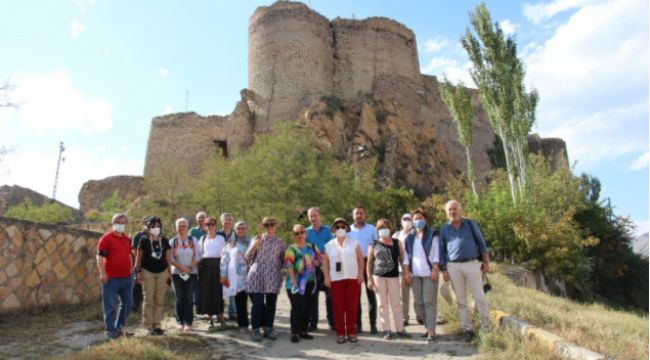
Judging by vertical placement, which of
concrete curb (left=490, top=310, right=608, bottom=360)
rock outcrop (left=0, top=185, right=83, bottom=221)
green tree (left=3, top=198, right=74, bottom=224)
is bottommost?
concrete curb (left=490, top=310, right=608, bottom=360)

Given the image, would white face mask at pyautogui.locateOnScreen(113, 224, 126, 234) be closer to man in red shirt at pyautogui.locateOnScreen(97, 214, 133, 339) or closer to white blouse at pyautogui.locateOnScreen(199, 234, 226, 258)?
man in red shirt at pyautogui.locateOnScreen(97, 214, 133, 339)

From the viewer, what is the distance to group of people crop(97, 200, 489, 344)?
22.1 feet

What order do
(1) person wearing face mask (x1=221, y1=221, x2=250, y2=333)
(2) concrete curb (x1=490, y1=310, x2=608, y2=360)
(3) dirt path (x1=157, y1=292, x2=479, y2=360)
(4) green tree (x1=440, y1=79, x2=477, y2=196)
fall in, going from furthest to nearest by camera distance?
(4) green tree (x1=440, y1=79, x2=477, y2=196)
(1) person wearing face mask (x1=221, y1=221, x2=250, y2=333)
(3) dirt path (x1=157, y1=292, x2=479, y2=360)
(2) concrete curb (x1=490, y1=310, x2=608, y2=360)

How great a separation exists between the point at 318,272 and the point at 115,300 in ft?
8.60

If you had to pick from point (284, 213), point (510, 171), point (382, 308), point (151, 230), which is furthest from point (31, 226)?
point (510, 171)

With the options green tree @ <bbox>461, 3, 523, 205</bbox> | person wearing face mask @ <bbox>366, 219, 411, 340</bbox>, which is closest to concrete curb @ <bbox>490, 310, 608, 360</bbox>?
person wearing face mask @ <bbox>366, 219, 411, 340</bbox>

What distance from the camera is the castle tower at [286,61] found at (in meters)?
29.0

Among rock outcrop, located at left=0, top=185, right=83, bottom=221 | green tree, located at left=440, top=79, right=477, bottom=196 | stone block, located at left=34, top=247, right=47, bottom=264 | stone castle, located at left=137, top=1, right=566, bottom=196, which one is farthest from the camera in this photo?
rock outcrop, located at left=0, top=185, right=83, bottom=221

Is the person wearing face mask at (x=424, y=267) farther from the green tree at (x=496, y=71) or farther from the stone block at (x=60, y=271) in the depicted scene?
the green tree at (x=496, y=71)

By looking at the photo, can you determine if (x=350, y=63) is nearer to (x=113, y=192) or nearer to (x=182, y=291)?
(x=113, y=192)

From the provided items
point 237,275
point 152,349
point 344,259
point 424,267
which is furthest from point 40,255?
point 424,267

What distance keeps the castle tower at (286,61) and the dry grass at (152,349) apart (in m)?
22.5

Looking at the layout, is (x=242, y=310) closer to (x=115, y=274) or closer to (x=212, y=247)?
(x=212, y=247)

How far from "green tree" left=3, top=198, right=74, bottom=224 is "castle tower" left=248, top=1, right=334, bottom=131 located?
11.8m
